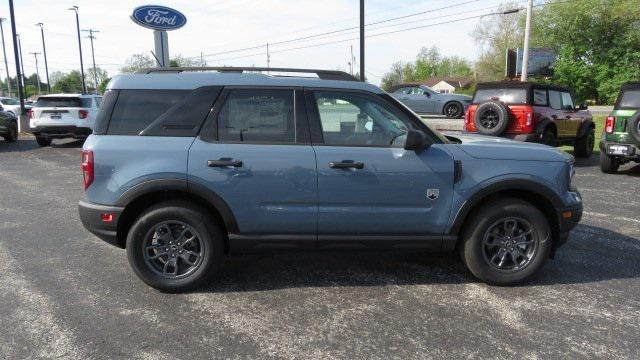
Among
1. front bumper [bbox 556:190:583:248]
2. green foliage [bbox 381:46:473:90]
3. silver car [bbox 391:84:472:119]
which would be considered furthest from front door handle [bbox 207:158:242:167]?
green foliage [bbox 381:46:473:90]

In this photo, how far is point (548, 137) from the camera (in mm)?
10344

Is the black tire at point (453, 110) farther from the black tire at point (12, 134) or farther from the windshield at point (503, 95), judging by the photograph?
the black tire at point (12, 134)

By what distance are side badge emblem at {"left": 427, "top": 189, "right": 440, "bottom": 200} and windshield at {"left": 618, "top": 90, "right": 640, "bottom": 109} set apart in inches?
284

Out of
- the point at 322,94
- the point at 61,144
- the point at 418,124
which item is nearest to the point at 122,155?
the point at 322,94

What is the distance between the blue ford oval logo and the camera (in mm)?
17484

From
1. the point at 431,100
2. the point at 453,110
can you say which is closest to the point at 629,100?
the point at 453,110

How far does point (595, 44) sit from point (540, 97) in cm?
4339

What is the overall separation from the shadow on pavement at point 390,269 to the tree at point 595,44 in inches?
1731

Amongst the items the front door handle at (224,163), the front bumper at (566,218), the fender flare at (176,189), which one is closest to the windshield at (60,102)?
the fender flare at (176,189)

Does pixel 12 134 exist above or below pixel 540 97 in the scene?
below

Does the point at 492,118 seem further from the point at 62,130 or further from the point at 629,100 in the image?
the point at 62,130

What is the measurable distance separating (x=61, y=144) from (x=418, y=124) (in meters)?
15.6

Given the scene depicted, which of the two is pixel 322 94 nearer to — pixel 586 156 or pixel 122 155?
pixel 122 155

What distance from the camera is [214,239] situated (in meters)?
3.88
